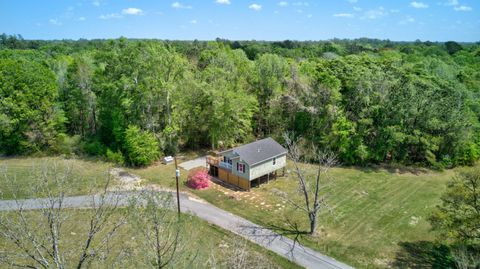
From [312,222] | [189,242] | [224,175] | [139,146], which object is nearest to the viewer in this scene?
[189,242]

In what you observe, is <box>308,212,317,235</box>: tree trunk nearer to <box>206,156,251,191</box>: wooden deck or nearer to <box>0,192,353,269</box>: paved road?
<box>0,192,353,269</box>: paved road

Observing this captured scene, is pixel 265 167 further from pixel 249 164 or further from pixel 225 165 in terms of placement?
pixel 225 165

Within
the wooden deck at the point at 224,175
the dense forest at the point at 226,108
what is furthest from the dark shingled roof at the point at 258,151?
the dense forest at the point at 226,108

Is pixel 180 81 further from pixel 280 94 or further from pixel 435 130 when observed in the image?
pixel 435 130

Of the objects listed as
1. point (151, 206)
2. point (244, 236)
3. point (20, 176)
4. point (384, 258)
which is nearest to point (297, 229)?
point (244, 236)

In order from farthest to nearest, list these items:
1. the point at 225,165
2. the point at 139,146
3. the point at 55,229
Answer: the point at 139,146
the point at 225,165
the point at 55,229

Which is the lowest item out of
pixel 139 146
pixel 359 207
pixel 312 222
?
pixel 359 207

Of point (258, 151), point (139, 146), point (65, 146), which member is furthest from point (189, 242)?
point (65, 146)

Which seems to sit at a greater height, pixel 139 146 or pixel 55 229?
pixel 55 229

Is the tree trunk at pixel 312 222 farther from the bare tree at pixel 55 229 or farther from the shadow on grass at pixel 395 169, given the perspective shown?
the shadow on grass at pixel 395 169
